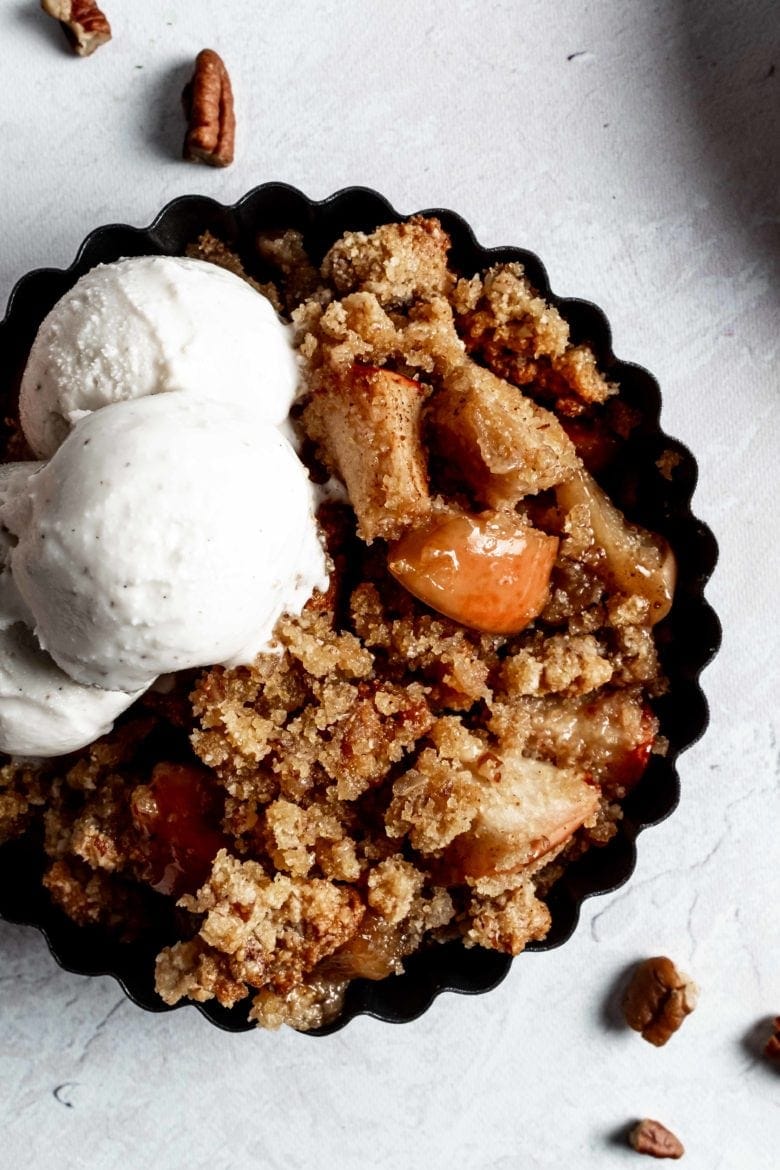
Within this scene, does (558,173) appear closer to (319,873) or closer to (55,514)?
(55,514)

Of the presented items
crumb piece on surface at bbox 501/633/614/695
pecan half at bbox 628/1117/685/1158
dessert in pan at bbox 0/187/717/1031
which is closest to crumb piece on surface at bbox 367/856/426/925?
dessert in pan at bbox 0/187/717/1031

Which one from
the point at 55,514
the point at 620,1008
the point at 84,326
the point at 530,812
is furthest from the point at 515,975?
the point at 84,326

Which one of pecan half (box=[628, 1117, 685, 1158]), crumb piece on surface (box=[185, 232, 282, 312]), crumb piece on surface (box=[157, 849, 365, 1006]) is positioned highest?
crumb piece on surface (box=[185, 232, 282, 312])

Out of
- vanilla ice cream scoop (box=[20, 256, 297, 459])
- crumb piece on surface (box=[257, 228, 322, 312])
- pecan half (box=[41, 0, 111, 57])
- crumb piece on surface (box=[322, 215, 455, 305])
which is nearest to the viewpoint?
vanilla ice cream scoop (box=[20, 256, 297, 459])

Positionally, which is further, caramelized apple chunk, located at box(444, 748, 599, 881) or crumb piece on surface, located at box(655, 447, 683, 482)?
crumb piece on surface, located at box(655, 447, 683, 482)

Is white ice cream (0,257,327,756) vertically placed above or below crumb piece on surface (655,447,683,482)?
below

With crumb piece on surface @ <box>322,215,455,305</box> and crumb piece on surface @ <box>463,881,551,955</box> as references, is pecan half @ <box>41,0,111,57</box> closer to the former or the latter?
crumb piece on surface @ <box>322,215,455,305</box>

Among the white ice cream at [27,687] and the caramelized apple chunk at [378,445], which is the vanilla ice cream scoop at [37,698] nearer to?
the white ice cream at [27,687]

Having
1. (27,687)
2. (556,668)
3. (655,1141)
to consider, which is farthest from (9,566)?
(655,1141)

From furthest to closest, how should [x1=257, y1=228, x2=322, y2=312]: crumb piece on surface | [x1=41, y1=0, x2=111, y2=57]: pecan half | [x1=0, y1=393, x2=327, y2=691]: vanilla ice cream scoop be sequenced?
[x1=41, y1=0, x2=111, y2=57]: pecan half
[x1=257, y1=228, x2=322, y2=312]: crumb piece on surface
[x1=0, y1=393, x2=327, y2=691]: vanilla ice cream scoop
